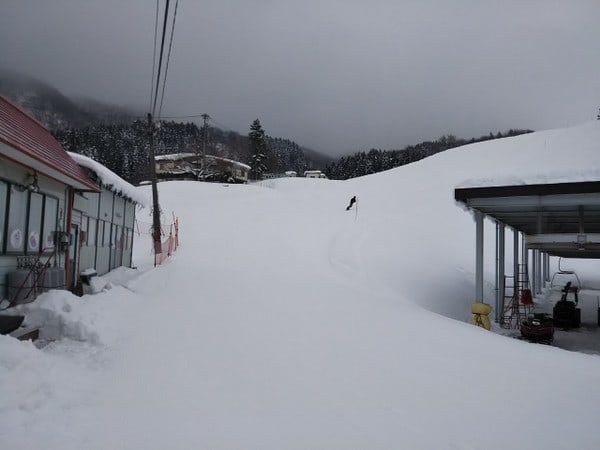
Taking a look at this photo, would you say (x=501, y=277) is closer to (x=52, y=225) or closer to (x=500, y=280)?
(x=500, y=280)

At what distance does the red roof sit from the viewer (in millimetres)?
8055

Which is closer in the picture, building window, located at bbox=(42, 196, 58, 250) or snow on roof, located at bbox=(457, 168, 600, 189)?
building window, located at bbox=(42, 196, 58, 250)

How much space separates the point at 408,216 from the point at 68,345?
29.3 meters

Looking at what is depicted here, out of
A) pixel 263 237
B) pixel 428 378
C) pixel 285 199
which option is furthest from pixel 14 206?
pixel 285 199

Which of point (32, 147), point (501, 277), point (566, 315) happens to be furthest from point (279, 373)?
point (566, 315)

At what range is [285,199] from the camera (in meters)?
41.5

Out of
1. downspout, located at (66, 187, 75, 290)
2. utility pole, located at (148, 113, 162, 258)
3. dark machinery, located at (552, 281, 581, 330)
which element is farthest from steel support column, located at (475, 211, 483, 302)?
utility pole, located at (148, 113, 162, 258)

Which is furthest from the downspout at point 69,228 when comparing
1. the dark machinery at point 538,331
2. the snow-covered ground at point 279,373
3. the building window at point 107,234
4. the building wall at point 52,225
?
the dark machinery at point 538,331

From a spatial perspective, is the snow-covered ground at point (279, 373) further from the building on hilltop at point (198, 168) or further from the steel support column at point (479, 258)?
the building on hilltop at point (198, 168)

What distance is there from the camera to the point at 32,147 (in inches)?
353

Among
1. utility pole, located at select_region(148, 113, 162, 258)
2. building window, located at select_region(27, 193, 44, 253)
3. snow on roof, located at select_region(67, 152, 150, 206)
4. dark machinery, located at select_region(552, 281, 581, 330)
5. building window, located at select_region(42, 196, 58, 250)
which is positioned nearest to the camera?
building window, located at select_region(27, 193, 44, 253)

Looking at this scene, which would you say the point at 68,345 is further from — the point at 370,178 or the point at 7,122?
the point at 370,178

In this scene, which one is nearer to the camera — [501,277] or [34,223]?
[34,223]

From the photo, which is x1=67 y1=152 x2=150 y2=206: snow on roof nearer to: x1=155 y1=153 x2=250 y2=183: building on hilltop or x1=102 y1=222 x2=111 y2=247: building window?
x1=102 y1=222 x2=111 y2=247: building window
